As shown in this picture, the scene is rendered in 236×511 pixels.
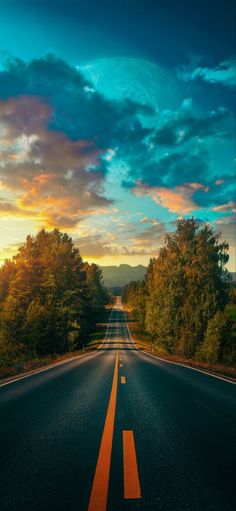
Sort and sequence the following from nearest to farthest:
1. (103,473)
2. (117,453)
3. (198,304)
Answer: (103,473) → (117,453) → (198,304)

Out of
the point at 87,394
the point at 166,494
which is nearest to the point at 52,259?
the point at 87,394

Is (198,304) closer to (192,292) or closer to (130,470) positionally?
(192,292)

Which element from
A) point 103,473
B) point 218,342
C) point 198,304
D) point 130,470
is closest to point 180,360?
point 218,342

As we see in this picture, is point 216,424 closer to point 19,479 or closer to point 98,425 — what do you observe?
point 98,425

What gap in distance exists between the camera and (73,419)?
6121mm

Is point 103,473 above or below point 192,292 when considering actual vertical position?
below

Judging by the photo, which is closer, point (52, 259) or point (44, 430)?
point (44, 430)

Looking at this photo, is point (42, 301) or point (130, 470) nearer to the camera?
Answer: point (130, 470)

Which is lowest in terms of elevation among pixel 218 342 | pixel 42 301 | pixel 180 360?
pixel 180 360

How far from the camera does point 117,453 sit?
4.29 metres

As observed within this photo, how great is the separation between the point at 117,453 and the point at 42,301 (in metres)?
34.0

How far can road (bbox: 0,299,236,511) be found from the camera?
312 centimetres

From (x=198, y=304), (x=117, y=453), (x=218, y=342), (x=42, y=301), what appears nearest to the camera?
(x=117, y=453)

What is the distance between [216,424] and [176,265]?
2923 cm
